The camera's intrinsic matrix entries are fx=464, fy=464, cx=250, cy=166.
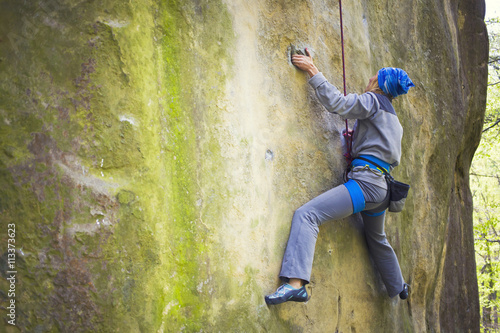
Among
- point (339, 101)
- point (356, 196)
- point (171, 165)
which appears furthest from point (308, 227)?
point (171, 165)

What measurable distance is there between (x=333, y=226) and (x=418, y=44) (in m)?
3.32

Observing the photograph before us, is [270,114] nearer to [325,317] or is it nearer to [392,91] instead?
[392,91]

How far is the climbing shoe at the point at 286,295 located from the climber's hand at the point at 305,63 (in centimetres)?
179

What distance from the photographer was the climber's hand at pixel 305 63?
3.99m

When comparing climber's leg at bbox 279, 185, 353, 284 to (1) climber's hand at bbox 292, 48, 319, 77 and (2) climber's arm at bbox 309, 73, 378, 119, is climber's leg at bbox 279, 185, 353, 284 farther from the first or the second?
(1) climber's hand at bbox 292, 48, 319, 77

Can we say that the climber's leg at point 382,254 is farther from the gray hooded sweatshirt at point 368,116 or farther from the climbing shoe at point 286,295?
the climbing shoe at point 286,295

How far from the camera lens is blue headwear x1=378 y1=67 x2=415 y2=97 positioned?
3979 millimetres

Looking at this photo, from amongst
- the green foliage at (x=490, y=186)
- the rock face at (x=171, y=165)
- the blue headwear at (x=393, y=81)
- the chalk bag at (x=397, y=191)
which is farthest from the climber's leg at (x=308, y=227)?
the green foliage at (x=490, y=186)

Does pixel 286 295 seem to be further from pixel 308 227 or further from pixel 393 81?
pixel 393 81

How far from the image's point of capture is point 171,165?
3.18 meters

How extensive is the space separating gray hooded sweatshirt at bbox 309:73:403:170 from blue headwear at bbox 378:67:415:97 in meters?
0.09

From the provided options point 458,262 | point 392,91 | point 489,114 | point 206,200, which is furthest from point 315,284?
point 489,114

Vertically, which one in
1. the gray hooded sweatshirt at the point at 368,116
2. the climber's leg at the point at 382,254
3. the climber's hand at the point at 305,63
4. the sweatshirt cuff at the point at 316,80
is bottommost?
the climber's leg at the point at 382,254

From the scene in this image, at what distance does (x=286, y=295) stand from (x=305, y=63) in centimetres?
194
